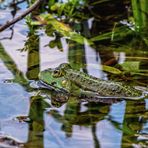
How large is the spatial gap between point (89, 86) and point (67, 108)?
23 centimetres

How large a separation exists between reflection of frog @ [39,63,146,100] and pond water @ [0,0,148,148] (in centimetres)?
7

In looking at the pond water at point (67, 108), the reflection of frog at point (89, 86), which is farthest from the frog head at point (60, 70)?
the pond water at point (67, 108)

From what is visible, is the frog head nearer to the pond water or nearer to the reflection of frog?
the reflection of frog

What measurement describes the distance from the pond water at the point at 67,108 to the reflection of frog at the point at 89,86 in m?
0.07

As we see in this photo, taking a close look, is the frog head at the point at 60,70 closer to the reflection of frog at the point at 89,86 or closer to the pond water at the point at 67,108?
the reflection of frog at the point at 89,86

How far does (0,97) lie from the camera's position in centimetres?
274

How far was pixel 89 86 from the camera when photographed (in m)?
2.82

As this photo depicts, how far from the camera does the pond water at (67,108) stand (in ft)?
7.41

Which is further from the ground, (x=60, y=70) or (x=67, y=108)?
(x=60, y=70)

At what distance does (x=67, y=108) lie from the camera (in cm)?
267

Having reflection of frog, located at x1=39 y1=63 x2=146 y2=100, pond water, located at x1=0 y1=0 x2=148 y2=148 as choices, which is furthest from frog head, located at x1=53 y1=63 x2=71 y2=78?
pond water, located at x1=0 y1=0 x2=148 y2=148

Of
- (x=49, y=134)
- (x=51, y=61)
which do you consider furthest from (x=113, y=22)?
(x=49, y=134)

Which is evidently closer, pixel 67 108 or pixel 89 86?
pixel 67 108

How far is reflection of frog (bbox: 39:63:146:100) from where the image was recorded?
2.81m
